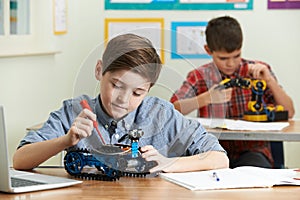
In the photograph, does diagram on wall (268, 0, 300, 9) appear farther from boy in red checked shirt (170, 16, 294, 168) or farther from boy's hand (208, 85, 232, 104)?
boy's hand (208, 85, 232, 104)

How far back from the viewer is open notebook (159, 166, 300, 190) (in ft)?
6.72

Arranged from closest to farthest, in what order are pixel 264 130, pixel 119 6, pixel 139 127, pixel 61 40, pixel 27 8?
pixel 139 127, pixel 264 130, pixel 27 8, pixel 61 40, pixel 119 6

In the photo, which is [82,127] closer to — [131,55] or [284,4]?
[131,55]

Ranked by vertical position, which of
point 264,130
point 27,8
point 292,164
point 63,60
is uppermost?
point 27,8

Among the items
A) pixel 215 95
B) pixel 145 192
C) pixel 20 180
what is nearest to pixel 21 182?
pixel 20 180

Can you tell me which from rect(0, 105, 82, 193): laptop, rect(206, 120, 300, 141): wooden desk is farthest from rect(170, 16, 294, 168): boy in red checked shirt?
rect(0, 105, 82, 193): laptop

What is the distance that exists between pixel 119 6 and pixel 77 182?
311 centimetres

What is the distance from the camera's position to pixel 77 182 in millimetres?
2062

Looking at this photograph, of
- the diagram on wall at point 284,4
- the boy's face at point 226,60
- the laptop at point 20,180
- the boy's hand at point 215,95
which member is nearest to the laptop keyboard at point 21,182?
the laptop at point 20,180

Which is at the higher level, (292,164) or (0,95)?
(0,95)

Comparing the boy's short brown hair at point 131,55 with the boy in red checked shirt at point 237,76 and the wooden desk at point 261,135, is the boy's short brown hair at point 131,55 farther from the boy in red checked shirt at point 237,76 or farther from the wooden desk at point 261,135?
the boy in red checked shirt at point 237,76

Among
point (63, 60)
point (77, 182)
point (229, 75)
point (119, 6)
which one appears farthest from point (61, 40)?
point (77, 182)

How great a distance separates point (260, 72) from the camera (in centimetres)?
429

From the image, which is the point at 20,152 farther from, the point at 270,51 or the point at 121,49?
the point at 270,51
